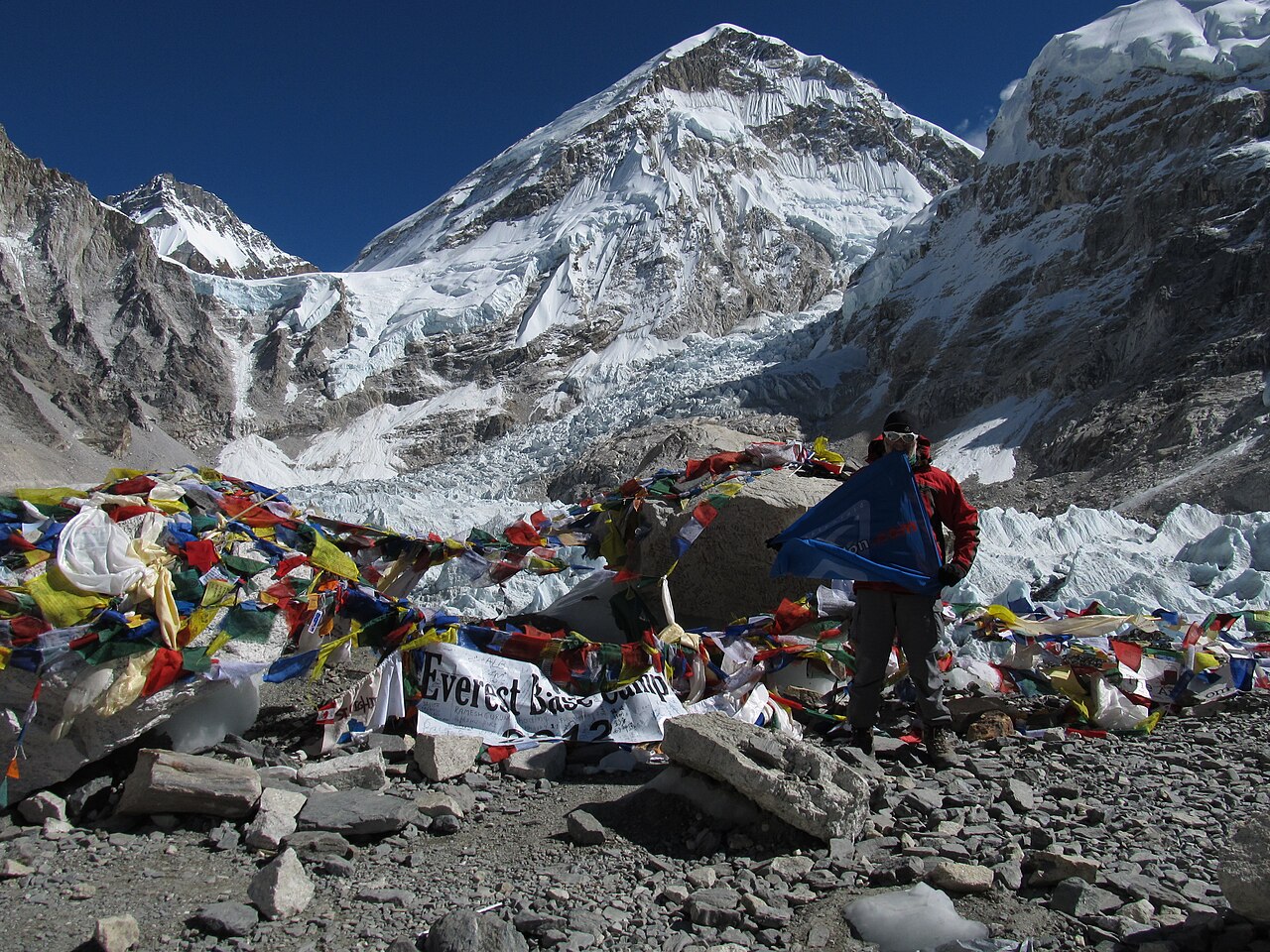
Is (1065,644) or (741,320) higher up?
(741,320)

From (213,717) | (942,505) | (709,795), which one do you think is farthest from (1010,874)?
(213,717)

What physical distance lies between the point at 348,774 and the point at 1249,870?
2.91 meters

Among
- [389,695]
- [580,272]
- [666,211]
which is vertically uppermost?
[666,211]

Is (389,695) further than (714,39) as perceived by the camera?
No

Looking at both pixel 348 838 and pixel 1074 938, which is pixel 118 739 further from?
pixel 1074 938

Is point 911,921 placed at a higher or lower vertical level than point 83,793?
lower

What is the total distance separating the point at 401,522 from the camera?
47.4 feet

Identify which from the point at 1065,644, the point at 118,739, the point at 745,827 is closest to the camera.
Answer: the point at 745,827

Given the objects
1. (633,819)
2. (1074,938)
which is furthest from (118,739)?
(1074,938)

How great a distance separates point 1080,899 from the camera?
2.38 metres

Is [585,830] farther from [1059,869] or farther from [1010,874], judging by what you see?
[1059,869]

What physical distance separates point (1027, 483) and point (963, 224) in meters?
26.5

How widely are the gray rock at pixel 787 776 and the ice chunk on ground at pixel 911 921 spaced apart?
0.40 m

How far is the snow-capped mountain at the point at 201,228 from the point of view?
10994cm
